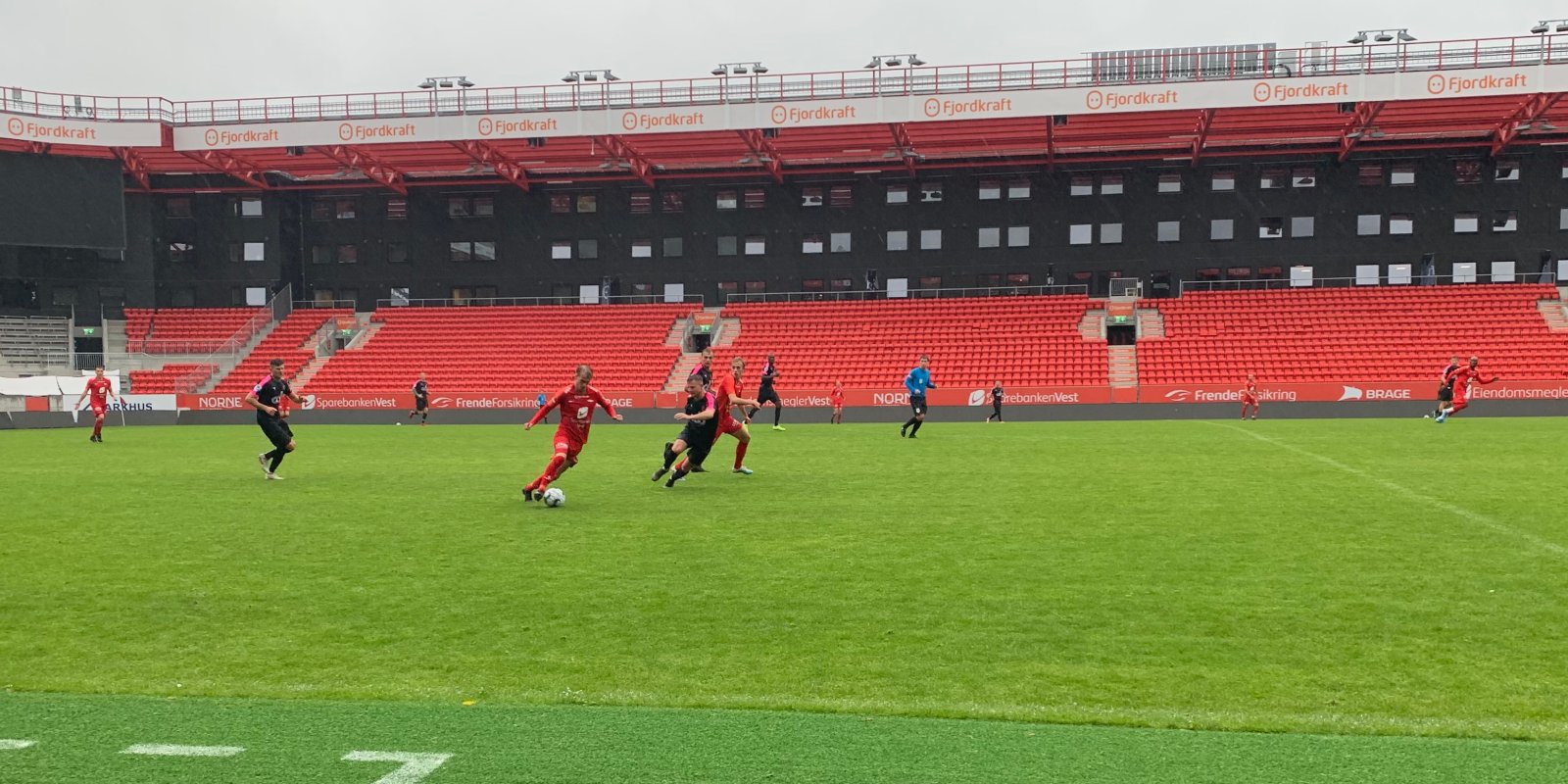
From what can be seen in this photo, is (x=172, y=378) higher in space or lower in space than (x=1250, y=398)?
higher

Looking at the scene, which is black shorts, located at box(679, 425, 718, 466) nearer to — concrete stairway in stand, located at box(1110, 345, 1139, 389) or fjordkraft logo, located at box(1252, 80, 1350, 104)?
concrete stairway in stand, located at box(1110, 345, 1139, 389)

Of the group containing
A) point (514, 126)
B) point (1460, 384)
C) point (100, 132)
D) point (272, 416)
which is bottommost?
point (1460, 384)

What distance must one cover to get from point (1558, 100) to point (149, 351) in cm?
5502

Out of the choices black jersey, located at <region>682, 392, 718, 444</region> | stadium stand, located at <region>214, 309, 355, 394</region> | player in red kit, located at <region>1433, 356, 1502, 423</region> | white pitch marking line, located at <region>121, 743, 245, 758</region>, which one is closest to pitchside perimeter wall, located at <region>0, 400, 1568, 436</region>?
player in red kit, located at <region>1433, 356, 1502, 423</region>

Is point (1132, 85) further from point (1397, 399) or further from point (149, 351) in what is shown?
point (149, 351)

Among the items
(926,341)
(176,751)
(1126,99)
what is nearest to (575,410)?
(176,751)

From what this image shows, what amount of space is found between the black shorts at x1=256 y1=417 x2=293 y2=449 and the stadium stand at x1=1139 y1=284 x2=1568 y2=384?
92.3 feet

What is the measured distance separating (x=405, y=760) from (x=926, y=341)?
38384 millimetres

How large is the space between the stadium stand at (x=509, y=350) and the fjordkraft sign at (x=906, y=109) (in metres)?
8.63

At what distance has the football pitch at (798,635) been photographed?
14.2 ft

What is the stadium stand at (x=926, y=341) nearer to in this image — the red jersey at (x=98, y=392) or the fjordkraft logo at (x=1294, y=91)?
the fjordkraft logo at (x=1294, y=91)

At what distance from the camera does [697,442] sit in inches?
567

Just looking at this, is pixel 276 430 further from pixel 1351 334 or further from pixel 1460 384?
pixel 1351 334

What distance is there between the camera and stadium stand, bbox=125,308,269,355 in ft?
149
